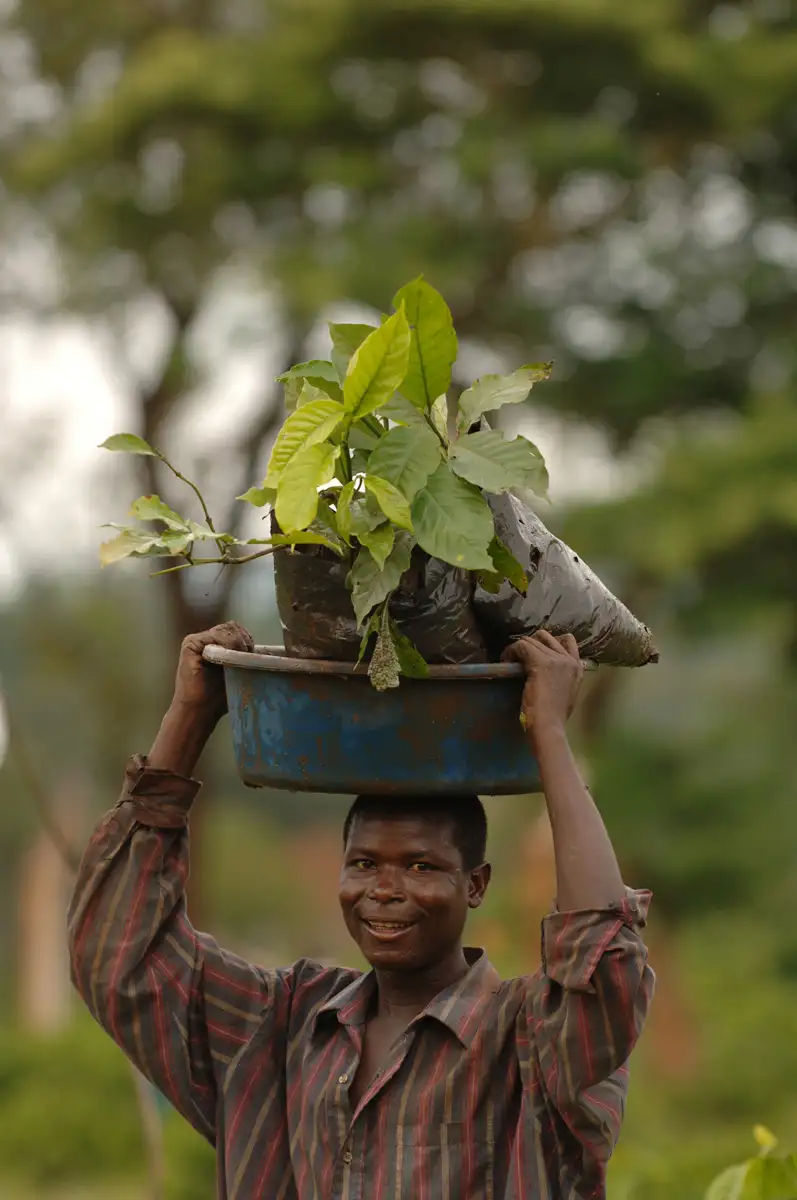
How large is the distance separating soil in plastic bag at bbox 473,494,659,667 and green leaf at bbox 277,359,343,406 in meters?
0.23

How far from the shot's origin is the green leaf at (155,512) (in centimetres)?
197

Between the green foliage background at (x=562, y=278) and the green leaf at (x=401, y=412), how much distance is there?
4885 millimetres

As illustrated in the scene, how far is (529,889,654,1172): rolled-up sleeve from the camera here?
1.80 metres

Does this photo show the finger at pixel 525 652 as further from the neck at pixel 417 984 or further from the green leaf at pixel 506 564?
the neck at pixel 417 984

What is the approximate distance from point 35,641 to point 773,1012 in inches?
238

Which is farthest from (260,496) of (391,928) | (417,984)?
(417,984)

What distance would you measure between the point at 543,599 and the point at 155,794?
1.89ft

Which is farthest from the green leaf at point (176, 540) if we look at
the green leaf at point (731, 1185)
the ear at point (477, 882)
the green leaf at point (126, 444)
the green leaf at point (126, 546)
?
the green leaf at point (731, 1185)

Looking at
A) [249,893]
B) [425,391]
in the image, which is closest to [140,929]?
[425,391]

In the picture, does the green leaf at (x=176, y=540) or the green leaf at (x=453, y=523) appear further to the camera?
the green leaf at (x=176, y=540)

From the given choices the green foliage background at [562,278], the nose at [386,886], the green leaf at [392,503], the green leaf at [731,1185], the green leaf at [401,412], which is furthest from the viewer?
the green foliage background at [562,278]

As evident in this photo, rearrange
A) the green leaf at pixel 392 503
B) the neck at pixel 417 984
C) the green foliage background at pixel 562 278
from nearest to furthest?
the green leaf at pixel 392 503 < the neck at pixel 417 984 < the green foliage background at pixel 562 278

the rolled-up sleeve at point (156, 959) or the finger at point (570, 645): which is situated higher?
the finger at point (570, 645)

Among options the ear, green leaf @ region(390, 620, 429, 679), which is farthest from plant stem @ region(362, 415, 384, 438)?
the ear
